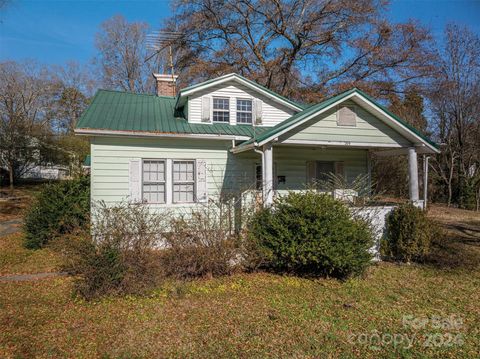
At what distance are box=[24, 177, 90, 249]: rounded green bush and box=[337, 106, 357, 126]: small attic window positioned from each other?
800cm

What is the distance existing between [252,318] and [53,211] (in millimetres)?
7843

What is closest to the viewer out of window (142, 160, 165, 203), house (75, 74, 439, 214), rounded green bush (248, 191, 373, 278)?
rounded green bush (248, 191, 373, 278)

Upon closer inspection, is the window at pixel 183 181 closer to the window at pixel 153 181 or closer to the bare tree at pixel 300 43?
the window at pixel 153 181

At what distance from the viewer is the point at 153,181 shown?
961cm

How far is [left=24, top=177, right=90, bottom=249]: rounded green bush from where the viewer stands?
9.33m

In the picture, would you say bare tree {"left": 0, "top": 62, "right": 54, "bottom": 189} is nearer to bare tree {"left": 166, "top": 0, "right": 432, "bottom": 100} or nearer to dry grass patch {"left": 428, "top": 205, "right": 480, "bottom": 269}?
bare tree {"left": 166, "top": 0, "right": 432, "bottom": 100}

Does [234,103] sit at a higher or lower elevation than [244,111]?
higher

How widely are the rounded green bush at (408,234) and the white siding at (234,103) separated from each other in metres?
5.65

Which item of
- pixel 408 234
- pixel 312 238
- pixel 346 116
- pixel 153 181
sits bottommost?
pixel 408 234

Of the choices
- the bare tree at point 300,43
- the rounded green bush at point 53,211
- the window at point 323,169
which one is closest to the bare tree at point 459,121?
the bare tree at point 300,43

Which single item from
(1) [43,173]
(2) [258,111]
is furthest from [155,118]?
(1) [43,173]

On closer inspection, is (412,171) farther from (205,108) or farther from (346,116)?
(205,108)

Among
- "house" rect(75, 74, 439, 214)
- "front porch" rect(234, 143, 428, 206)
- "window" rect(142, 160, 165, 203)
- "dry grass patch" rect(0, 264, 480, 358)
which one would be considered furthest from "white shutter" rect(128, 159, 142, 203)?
"dry grass patch" rect(0, 264, 480, 358)

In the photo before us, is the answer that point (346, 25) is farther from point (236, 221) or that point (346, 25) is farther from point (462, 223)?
point (236, 221)
